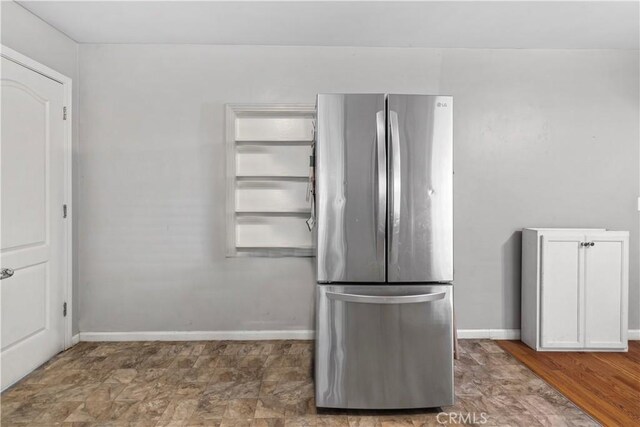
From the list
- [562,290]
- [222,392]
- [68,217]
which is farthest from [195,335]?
[562,290]

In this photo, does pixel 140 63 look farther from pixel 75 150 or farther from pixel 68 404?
pixel 68 404

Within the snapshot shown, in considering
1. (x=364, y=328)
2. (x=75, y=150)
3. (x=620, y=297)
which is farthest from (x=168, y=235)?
(x=620, y=297)

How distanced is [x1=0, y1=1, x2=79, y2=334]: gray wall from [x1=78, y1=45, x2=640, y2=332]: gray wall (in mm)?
74

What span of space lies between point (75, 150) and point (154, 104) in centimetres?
73

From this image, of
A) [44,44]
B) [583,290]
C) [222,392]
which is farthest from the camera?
[583,290]

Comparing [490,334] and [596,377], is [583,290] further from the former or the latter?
[490,334]

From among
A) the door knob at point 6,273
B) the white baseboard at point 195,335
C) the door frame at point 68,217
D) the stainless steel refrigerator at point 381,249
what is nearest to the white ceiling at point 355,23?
the door frame at point 68,217

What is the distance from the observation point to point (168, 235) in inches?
140

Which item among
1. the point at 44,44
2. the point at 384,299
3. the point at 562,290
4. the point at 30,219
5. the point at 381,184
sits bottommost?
the point at 562,290

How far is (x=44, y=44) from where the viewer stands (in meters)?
3.06

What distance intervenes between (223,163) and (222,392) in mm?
1778

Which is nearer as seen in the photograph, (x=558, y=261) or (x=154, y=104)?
(x=558, y=261)

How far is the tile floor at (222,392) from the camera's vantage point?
2303 mm

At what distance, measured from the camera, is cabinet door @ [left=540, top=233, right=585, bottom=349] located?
331 cm
